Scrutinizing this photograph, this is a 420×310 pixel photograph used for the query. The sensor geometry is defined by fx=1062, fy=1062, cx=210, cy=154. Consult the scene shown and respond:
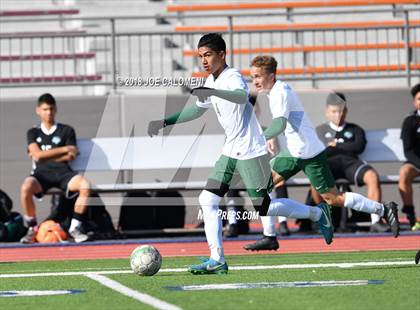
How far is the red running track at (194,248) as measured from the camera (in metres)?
12.2

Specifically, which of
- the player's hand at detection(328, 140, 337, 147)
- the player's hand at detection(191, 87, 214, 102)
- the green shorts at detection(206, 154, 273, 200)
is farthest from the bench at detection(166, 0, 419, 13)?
the player's hand at detection(191, 87, 214, 102)

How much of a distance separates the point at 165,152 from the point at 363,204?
4.84 m

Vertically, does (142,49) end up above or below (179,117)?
above

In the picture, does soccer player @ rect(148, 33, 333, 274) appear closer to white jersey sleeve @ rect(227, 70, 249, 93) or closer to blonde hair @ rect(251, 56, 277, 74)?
white jersey sleeve @ rect(227, 70, 249, 93)

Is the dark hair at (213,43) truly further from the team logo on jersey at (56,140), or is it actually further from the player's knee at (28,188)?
the team logo on jersey at (56,140)

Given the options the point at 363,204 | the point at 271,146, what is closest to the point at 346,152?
the point at 271,146

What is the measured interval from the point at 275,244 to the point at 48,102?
14.3 feet

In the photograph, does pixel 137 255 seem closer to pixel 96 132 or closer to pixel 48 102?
pixel 48 102

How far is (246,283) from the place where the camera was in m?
8.21

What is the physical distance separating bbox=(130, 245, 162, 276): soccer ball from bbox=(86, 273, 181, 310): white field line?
0.94ft

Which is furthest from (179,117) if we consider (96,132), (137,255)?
(96,132)

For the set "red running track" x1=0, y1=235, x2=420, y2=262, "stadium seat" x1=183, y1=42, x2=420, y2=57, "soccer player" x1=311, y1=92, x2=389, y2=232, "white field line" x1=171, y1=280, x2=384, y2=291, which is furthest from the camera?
"stadium seat" x1=183, y1=42, x2=420, y2=57

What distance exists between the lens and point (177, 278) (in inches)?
350

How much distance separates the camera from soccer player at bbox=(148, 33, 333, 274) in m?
9.14
